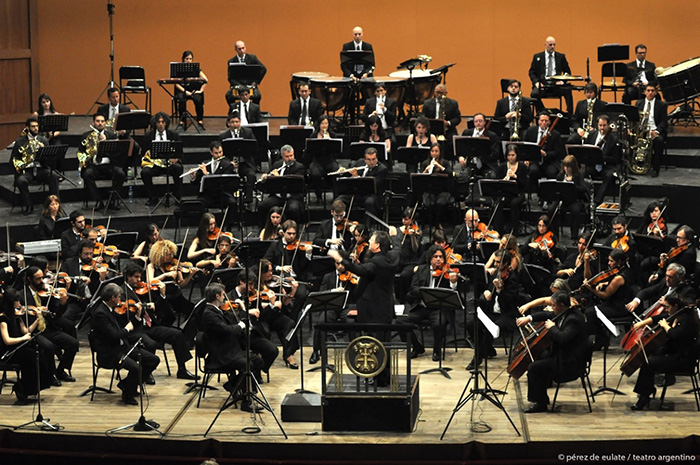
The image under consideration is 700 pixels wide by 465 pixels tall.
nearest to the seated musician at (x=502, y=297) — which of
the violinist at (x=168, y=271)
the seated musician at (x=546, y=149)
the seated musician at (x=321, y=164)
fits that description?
the violinist at (x=168, y=271)

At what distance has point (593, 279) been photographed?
9727mm

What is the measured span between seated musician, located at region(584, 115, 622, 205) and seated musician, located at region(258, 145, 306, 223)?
341cm

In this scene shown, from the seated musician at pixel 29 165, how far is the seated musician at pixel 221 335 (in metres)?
4.73

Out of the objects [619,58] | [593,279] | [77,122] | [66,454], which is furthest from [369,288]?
[77,122]

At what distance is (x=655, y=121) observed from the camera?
43.6 ft

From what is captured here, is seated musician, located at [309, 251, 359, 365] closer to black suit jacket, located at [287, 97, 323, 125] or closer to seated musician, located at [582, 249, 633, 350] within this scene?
seated musician, located at [582, 249, 633, 350]

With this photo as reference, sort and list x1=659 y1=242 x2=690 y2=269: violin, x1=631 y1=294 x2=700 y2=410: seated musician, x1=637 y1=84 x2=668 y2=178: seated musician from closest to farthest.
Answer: x1=631 y1=294 x2=700 y2=410: seated musician
x1=659 y1=242 x2=690 y2=269: violin
x1=637 y1=84 x2=668 y2=178: seated musician

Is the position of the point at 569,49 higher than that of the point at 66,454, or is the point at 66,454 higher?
the point at 569,49

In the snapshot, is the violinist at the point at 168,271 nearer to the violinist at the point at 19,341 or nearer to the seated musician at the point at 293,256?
the seated musician at the point at 293,256

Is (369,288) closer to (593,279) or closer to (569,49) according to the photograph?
(593,279)

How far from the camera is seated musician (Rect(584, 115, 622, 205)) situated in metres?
12.2

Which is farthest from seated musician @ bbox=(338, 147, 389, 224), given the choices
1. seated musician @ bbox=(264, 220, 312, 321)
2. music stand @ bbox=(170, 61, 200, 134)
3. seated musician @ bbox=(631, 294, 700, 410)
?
seated musician @ bbox=(631, 294, 700, 410)

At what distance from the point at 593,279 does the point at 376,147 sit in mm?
3370

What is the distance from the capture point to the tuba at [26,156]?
12.6 m
